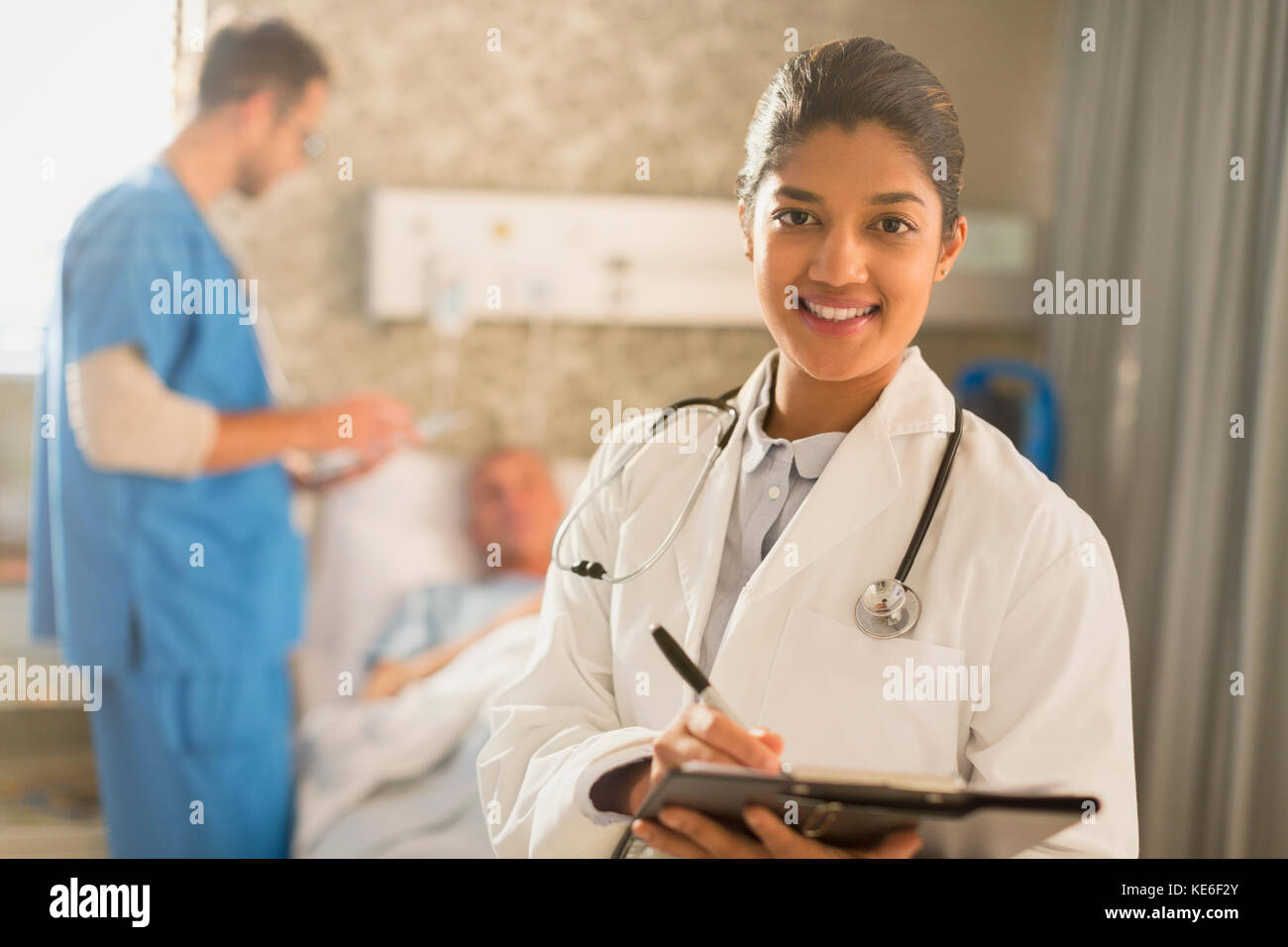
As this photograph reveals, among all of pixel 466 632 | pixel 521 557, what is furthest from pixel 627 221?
pixel 466 632

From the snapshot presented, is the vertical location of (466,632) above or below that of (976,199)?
below

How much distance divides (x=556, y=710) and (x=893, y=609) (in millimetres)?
336

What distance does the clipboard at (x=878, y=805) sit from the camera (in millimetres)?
678

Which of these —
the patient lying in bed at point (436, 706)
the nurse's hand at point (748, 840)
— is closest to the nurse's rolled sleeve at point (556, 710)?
the nurse's hand at point (748, 840)

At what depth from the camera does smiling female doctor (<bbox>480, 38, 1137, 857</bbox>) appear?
0.83 m

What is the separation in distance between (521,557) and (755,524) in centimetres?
156

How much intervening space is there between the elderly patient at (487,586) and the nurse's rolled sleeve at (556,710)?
124 centimetres

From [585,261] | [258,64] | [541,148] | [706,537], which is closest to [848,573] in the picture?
[706,537]

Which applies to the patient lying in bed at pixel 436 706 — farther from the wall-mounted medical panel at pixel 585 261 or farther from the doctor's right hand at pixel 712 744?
the doctor's right hand at pixel 712 744

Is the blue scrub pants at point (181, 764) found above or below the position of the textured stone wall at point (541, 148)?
below

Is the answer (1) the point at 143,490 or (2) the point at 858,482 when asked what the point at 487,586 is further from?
(2) the point at 858,482

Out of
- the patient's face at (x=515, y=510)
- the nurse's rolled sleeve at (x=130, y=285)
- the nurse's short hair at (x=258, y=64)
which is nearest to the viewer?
the nurse's rolled sleeve at (x=130, y=285)
